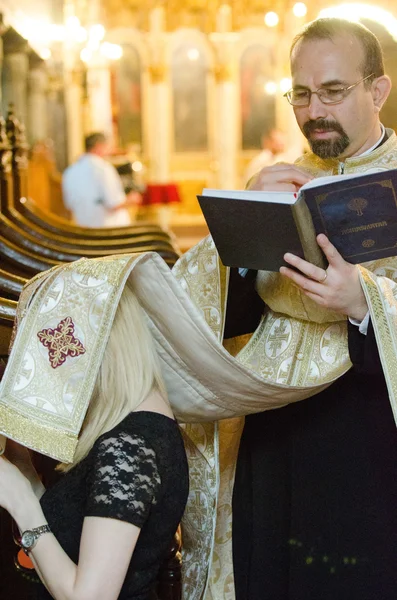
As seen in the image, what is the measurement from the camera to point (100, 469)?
1.78 m

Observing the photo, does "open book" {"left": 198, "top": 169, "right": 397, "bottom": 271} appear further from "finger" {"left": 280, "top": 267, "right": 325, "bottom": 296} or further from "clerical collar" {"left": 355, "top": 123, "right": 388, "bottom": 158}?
"clerical collar" {"left": 355, "top": 123, "right": 388, "bottom": 158}

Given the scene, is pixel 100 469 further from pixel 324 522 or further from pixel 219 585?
pixel 219 585

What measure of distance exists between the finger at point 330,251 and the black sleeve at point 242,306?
0.48 metres

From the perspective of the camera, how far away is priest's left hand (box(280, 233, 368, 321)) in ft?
6.40

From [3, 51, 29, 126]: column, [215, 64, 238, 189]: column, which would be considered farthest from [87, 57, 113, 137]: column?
[3, 51, 29, 126]: column

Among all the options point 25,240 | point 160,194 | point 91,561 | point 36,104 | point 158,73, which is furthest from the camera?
point 158,73

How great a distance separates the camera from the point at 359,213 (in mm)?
1885

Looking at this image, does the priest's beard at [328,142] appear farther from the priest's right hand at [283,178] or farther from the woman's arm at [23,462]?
the woman's arm at [23,462]

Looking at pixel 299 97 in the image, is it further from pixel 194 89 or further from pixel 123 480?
pixel 194 89

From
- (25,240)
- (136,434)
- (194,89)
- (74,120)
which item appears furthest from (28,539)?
(194,89)

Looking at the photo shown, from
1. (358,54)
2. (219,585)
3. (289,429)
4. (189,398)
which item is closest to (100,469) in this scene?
(189,398)

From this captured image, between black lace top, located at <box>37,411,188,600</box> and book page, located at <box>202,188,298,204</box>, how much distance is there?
1.54 ft

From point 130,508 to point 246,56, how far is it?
14.6 metres

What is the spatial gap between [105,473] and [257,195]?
24.9 inches
